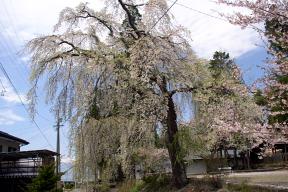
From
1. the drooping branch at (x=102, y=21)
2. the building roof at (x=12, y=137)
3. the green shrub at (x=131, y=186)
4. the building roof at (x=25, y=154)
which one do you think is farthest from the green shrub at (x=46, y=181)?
the building roof at (x=12, y=137)

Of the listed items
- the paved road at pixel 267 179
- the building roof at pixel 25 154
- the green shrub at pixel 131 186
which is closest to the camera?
the paved road at pixel 267 179

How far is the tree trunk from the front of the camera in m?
20.4

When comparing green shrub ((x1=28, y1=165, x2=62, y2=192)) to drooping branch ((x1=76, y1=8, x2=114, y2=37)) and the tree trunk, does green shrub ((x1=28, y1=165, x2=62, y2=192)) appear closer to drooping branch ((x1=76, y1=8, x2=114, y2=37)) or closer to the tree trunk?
the tree trunk

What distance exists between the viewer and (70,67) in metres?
21.1

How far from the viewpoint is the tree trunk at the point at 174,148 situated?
67.0ft

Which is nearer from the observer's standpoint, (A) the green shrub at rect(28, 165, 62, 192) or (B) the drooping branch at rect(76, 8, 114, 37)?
(A) the green shrub at rect(28, 165, 62, 192)

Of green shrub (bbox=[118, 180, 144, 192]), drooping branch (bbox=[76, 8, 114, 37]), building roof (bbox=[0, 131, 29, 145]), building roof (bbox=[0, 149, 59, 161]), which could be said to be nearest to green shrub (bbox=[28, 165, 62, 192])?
green shrub (bbox=[118, 180, 144, 192])

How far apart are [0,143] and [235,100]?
66.6 ft

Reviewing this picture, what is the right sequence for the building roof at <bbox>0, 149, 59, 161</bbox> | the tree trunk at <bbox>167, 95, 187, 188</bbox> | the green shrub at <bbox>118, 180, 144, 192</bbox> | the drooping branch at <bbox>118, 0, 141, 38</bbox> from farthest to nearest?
the building roof at <bbox>0, 149, 59, 161</bbox>
the green shrub at <bbox>118, 180, 144, 192</bbox>
the drooping branch at <bbox>118, 0, 141, 38</bbox>
the tree trunk at <bbox>167, 95, 187, 188</bbox>

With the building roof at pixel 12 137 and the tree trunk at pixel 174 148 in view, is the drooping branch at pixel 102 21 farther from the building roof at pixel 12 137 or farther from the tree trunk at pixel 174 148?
the building roof at pixel 12 137

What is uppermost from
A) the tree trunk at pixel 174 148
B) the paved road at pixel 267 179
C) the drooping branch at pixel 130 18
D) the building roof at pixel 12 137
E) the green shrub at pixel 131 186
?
the drooping branch at pixel 130 18

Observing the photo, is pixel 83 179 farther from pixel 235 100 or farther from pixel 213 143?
pixel 235 100

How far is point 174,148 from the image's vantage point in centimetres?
2044

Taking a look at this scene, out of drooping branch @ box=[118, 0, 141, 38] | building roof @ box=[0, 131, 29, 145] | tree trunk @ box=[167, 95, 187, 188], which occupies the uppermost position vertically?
drooping branch @ box=[118, 0, 141, 38]
